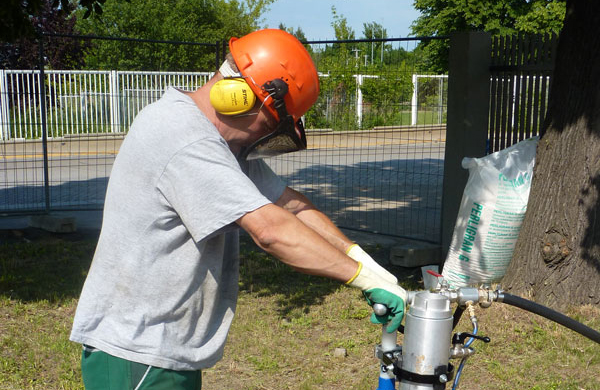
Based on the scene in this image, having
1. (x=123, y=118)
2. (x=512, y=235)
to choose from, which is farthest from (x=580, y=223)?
(x=123, y=118)

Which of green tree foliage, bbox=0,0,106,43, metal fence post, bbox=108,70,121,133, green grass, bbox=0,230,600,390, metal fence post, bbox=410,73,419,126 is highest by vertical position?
green tree foliage, bbox=0,0,106,43

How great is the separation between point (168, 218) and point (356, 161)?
11863 millimetres

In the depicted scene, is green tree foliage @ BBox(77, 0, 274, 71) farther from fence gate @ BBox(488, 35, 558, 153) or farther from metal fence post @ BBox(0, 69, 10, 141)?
fence gate @ BBox(488, 35, 558, 153)

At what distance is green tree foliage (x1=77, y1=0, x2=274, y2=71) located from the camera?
22.2 meters

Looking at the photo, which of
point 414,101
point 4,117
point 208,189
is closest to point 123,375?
point 208,189

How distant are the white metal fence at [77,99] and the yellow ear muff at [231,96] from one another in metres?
5.37

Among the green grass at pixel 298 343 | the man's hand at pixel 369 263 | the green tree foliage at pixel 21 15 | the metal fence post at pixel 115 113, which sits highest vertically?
the green tree foliage at pixel 21 15

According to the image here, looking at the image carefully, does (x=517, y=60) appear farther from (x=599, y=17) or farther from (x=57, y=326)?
(x=57, y=326)

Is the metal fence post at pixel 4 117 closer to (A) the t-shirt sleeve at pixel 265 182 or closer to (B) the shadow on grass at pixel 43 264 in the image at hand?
(B) the shadow on grass at pixel 43 264

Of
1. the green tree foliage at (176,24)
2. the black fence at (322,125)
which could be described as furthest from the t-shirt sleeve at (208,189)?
the green tree foliage at (176,24)

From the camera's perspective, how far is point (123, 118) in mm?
9523

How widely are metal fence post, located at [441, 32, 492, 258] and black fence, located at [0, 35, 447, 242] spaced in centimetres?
53

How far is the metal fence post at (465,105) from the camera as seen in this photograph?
19.7 ft

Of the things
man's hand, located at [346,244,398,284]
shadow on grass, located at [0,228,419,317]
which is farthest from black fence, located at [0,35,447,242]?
man's hand, located at [346,244,398,284]
